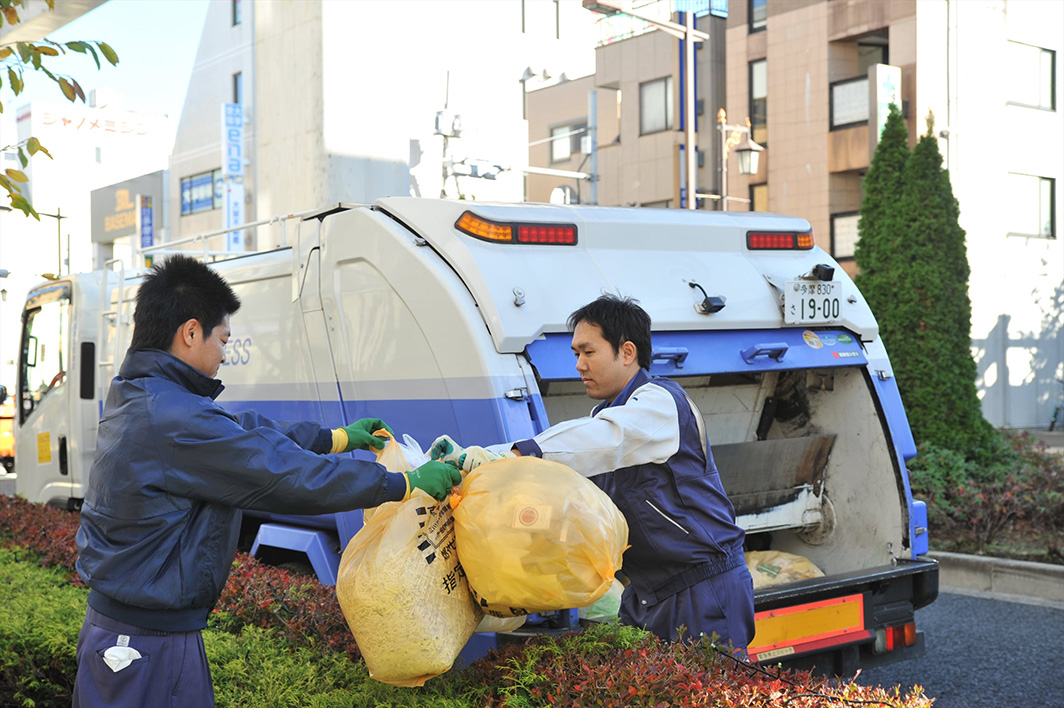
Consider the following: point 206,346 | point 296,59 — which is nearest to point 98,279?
point 206,346

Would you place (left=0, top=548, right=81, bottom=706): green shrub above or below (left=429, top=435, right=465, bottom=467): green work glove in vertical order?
below

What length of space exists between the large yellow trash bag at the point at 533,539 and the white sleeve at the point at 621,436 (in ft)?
1.29

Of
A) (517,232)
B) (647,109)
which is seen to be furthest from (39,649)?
(647,109)

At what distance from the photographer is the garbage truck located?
4.23 metres

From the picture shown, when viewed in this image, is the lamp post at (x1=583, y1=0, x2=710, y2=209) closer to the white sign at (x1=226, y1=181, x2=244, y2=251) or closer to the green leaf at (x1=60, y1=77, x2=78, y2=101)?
the white sign at (x1=226, y1=181, x2=244, y2=251)

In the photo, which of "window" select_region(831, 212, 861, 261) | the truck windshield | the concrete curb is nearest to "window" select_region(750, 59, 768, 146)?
"window" select_region(831, 212, 861, 261)

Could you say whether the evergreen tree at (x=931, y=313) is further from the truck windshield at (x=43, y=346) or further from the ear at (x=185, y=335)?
the ear at (x=185, y=335)

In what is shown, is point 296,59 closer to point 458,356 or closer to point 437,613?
point 458,356

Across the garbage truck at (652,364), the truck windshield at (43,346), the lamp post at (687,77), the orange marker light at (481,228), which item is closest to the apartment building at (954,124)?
the lamp post at (687,77)

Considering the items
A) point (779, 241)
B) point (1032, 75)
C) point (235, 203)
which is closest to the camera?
point (779, 241)

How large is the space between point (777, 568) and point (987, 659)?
1.89m

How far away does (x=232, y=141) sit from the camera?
2411 centimetres

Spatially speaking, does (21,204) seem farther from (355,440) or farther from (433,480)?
(433,480)

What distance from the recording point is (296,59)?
23.5 metres
